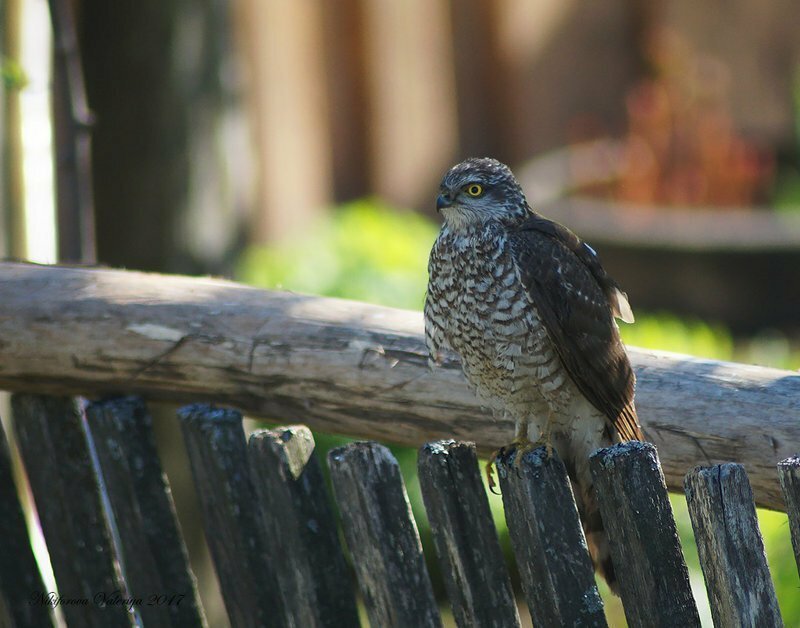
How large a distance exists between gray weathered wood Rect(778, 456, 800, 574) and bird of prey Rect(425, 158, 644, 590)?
689mm

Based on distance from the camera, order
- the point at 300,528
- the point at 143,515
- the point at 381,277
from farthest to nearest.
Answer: the point at 381,277
the point at 143,515
the point at 300,528

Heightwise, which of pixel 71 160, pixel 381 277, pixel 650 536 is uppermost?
pixel 71 160

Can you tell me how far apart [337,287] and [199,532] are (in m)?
1.50

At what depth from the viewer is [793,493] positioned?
6.07ft

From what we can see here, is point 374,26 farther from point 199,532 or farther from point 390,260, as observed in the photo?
point 199,532

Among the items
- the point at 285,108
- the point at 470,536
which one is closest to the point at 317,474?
the point at 470,536

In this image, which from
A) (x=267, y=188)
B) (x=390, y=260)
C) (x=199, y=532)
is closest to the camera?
(x=199, y=532)

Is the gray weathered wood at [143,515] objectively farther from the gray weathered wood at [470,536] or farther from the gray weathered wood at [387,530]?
the gray weathered wood at [470,536]

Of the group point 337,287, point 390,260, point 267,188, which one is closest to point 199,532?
point 337,287

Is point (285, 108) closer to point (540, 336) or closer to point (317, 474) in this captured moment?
point (540, 336)

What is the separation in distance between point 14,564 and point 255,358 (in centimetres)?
83

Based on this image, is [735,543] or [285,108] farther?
[285,108]

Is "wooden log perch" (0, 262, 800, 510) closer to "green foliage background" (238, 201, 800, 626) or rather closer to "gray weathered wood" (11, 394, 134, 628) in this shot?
"gray weathered wood" (11, 394, 134, 628)

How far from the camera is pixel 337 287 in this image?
17.9 ft
